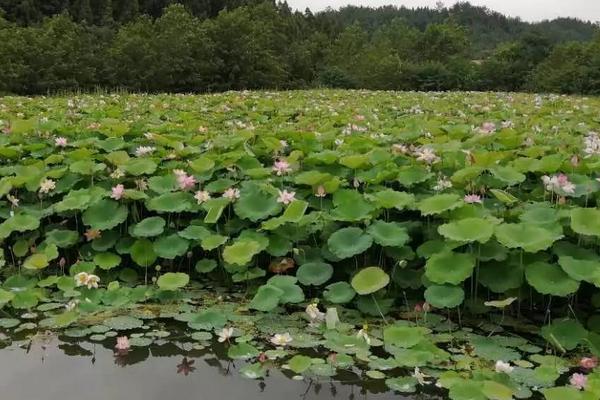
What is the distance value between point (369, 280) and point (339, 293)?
0.51ft

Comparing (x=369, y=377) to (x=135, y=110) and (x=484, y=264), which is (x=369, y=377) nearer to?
(x=484, y=264)

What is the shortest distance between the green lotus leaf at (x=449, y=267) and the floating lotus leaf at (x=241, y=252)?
818 mm

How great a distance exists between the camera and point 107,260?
317 centimetres

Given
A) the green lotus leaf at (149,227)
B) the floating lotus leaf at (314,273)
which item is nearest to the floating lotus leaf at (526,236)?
the floating lotus leaf at (314,273)

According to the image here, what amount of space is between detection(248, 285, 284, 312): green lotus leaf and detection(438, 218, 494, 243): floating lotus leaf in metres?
0.78

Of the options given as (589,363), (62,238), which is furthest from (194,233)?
(589,363)

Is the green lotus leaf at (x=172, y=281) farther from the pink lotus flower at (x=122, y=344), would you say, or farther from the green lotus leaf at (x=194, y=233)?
the pink lotus flower at (x=122, y=344)

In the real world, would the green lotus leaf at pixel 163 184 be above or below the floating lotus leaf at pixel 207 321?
above

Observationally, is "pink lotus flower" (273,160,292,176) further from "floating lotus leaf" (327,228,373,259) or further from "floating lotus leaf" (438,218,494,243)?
"floating lotus leaf" (438,218,494,243)

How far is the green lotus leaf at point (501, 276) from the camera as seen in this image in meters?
2.60

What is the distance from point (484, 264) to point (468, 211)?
31 centimetres

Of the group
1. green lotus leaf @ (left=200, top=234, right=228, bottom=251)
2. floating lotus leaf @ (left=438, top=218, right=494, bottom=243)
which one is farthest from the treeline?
floating lotus leaf @ (left=438, top=218, right=494, bottom=243)

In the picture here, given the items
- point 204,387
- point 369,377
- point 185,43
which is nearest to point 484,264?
point 369,377

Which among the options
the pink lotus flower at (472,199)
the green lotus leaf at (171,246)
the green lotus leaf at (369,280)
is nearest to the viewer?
the green lotus leaf at (369,280)
